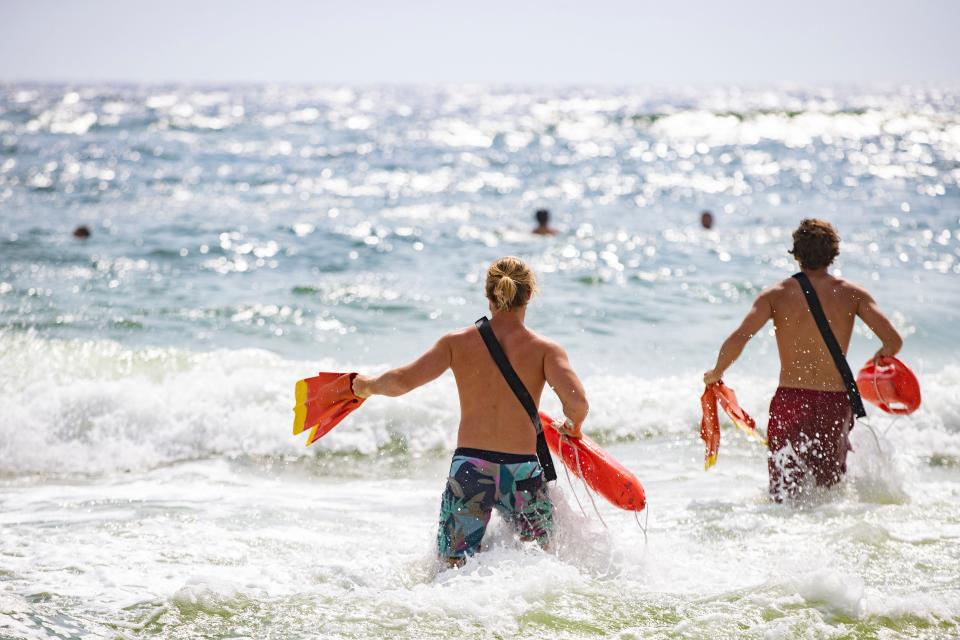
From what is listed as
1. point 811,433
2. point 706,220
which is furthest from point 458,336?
point 706,220

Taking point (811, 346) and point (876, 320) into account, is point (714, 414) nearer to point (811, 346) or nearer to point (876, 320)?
point (811, 346)

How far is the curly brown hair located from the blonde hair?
2.11 meters

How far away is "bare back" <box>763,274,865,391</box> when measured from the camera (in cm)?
582

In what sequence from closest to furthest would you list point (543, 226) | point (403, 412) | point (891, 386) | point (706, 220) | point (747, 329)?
point (747, 329)
point (891, 386)
point (403, 412)
point (543, 226)
point (706, 220)

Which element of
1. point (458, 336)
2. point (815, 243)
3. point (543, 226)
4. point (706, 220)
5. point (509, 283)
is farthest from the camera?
point (706, 220)

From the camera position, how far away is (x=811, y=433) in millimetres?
5895

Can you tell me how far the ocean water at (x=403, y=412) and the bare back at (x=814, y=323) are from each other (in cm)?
93

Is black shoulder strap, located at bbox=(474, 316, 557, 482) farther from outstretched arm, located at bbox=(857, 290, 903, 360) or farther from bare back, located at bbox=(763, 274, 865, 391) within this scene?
outstretched arm, located at bbox=(857, 290, 903, 360)

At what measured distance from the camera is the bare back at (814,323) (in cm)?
582

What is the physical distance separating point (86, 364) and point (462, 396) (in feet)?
22.1

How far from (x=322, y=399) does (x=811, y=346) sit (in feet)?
10.0

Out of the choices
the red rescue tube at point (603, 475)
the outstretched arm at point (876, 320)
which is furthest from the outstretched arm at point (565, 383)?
the outstretched arm at point (876, 320)

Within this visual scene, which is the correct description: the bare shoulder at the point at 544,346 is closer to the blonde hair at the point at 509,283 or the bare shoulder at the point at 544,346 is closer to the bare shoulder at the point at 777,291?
the blonde hair at the point at 509,283

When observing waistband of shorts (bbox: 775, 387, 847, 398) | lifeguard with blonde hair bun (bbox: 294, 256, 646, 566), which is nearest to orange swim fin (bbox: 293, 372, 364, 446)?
lifeguard with blonde hair bun (bbox: 294, 256, 646, 566)
